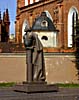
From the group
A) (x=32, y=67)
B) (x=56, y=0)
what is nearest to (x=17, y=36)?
(x=56, y=0)

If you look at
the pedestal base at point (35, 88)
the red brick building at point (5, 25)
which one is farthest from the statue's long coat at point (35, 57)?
the red brick building at point (5, 25)

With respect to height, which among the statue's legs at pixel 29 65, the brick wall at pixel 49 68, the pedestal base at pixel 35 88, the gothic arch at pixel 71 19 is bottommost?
the brick wall at pixel 49 68

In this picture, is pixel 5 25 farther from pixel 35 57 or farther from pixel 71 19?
pixel 35 57

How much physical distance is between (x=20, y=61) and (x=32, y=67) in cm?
2200

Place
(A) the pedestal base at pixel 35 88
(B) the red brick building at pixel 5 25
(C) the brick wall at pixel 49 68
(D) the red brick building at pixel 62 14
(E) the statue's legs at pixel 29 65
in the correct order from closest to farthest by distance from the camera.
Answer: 1. (A) the pedestal base at pixel 35 88
2. (E) the statue's legs at pixel 29 65
3. (C) the brick wall at pixel 49 68
4. (D) the red brick building at pixel 62 14
5. (B) the red brick building at pixel 5 25

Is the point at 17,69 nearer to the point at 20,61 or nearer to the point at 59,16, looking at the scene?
the point at 20,61

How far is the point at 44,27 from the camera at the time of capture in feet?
173

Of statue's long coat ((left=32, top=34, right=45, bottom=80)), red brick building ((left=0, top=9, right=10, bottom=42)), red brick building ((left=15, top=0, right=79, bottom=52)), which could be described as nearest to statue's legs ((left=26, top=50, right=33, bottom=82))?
statue's long coat ((left=32, top=34, right=45, bottom=80))

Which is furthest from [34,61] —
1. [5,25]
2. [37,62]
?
[5,25]

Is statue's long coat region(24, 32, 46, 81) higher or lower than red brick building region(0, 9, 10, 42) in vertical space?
lower

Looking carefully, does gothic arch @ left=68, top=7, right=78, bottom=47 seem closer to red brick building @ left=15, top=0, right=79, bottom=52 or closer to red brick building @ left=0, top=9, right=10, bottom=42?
red brick building @ left=15, top=0, right=79, bottom=52

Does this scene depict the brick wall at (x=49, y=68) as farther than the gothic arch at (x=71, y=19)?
No

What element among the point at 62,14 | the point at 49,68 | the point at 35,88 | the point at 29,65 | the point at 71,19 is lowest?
the point at 49,68

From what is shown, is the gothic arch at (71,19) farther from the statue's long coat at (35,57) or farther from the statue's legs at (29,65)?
the statue's legs at (29,65)
